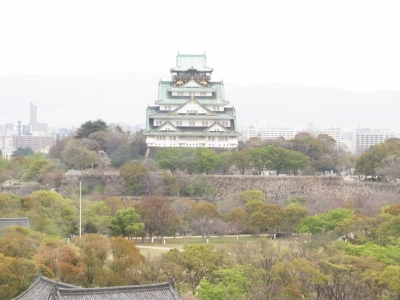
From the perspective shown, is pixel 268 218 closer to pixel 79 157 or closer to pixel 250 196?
pixel 250 196

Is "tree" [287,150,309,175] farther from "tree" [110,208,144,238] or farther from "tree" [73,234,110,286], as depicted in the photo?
"tree" [73,234,110,286]

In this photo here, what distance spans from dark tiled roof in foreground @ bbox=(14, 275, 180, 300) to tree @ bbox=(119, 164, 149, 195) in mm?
28464

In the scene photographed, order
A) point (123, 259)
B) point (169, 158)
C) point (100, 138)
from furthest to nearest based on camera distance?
point (100, 138), point (169, 158), point (123, 259)

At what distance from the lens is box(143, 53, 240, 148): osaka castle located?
56094mm

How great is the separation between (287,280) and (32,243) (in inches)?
316

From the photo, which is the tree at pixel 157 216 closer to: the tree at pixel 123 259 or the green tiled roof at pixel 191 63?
the tree at pixel 123 259

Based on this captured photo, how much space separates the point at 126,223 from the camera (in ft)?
126

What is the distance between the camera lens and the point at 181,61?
60094 millimetres

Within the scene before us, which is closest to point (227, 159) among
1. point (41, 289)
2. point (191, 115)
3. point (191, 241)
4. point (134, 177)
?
point (191, 115)

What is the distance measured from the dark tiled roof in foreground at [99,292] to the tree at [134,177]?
28.5 m

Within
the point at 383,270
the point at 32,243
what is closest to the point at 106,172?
the point at 32,243

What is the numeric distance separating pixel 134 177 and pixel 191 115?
8.90 m

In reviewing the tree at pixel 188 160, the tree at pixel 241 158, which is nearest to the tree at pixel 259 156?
the tree at pixel 241 158

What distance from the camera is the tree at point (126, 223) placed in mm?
38250
